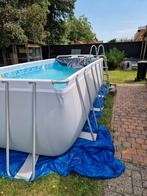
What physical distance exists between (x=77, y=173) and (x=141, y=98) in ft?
11.6

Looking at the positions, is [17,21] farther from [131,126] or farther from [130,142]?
[130,142]

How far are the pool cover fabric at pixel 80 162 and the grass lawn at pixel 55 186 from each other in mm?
71

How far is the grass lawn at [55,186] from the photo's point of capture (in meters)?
1.81

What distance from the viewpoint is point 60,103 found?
1951 mm

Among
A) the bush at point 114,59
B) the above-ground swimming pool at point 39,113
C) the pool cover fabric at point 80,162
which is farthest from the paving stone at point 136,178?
the bush at point 114,59

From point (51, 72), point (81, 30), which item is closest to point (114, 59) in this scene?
point (51, 72)

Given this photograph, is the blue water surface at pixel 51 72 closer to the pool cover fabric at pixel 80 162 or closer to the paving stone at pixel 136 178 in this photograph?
the pool cover fabric at pixel 80 162

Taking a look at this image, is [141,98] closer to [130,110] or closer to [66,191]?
[130,110]

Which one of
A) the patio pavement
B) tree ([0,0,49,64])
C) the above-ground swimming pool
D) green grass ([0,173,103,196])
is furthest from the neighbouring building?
Answer: green grass ([0,173,103,196])

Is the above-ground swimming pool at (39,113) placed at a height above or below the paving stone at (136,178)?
above

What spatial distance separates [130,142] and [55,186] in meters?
1.46

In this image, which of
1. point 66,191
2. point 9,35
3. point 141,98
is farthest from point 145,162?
point 9,35

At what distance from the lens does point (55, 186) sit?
6.19 ft

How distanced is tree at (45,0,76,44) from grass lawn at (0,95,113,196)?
1427cm
